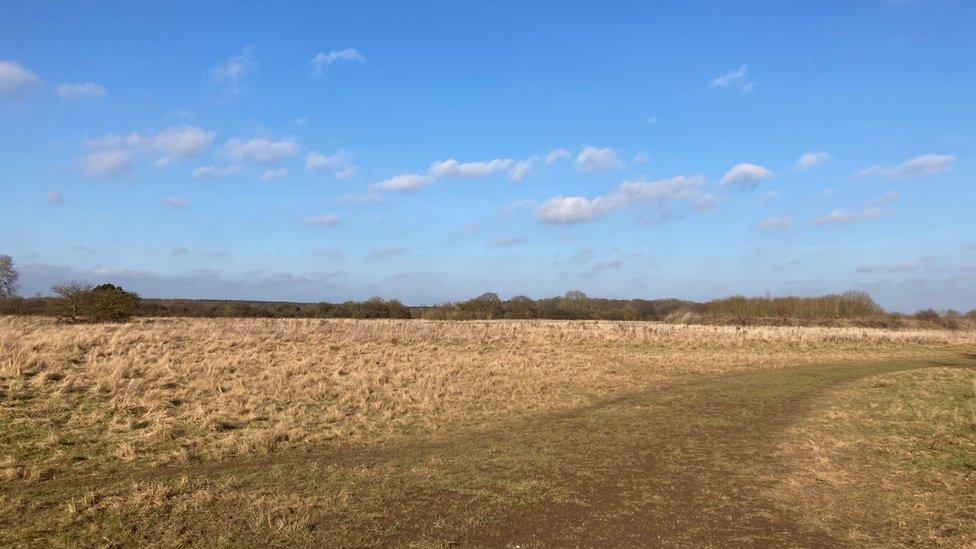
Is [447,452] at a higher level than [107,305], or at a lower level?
lower

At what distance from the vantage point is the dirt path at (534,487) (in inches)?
250

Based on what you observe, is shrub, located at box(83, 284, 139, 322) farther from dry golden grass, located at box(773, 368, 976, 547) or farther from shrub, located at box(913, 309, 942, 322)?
shrub, located at box(913, 309, 942, 322)

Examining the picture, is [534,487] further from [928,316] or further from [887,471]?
[928,316]

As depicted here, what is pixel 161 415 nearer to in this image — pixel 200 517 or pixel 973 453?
pixel 200 517

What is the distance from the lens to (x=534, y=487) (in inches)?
319

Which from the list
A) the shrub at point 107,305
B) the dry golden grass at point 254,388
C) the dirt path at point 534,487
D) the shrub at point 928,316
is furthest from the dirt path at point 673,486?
the shrub at point 928,316

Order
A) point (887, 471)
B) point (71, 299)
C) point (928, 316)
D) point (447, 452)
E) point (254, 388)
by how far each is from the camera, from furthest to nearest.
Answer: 1. point (928, 316)
2. point (71, 299)
3. point (254, 388)
4. point (447, 452)
5. point (887, 471)

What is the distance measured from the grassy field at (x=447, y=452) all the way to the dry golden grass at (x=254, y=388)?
0.24 feet

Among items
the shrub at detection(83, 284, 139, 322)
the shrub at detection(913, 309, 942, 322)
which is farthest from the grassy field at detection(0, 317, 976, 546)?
the shrub at detection(913, 309, 942, 322)

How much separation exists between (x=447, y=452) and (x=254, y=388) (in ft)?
23.4

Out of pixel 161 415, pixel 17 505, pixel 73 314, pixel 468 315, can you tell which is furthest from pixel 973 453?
pixel 468 315

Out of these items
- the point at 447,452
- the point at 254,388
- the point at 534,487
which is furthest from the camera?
the point at 254,388

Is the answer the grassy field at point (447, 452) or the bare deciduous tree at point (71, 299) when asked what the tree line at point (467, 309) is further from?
the grassy field at point (447, 452)

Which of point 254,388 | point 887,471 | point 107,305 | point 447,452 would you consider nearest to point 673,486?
point 887,471
